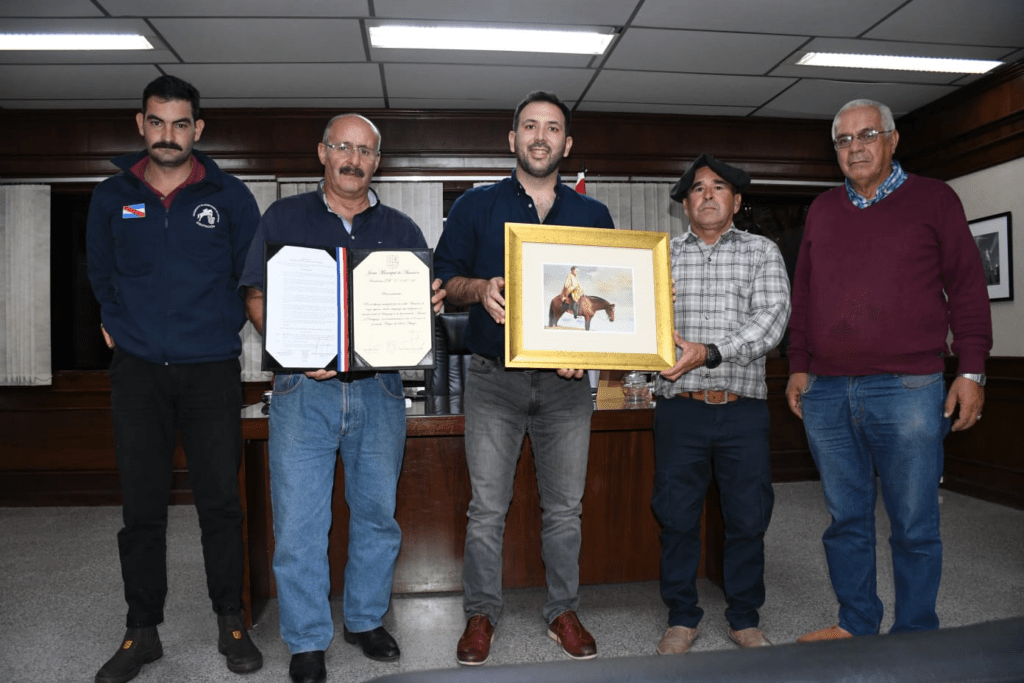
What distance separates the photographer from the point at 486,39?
13.1 feet

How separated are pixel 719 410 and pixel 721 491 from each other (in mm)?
289

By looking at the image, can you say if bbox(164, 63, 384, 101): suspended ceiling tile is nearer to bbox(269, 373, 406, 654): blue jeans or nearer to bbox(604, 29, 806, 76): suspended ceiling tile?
bbox(604, 29, 806, 76): suspended ceiling tile

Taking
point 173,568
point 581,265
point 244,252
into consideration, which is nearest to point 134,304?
point 244,252

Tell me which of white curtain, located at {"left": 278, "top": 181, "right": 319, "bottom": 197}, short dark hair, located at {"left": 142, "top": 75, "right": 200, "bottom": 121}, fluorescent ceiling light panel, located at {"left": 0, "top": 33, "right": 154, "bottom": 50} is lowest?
short dark hair, located at {"left": 142, "top": 75, "right": 200, "bottom": 121}

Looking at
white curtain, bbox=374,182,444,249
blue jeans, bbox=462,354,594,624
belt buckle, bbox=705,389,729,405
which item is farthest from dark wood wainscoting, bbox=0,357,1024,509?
belt buckle, bbox=705,389,729,405

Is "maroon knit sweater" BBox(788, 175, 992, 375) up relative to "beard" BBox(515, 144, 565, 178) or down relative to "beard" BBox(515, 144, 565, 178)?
down

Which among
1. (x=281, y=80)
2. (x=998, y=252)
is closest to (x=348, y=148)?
(x=281, y=80)

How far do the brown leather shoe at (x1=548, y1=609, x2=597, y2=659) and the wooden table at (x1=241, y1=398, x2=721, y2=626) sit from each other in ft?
1.93

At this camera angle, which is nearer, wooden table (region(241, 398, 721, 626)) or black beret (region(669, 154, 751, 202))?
black beret (region(669, 154, 751, 202))

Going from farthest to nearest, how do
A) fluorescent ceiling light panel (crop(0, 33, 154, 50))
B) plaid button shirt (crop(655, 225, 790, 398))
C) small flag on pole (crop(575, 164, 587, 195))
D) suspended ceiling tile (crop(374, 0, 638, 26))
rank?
small flag on pole (crop(575, 164, 587, 195))
fluorescent ceiling light panel (crop(0, 33, 154, 50))
suspended ceiling tile (crop(374, 0, 638, 26))
plaid button shirt (crop(655, 225, 790, 398))

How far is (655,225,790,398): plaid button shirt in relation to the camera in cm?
212

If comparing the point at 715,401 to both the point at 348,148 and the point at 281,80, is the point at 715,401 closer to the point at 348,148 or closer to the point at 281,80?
the point at 348,148

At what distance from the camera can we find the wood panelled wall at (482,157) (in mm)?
4613

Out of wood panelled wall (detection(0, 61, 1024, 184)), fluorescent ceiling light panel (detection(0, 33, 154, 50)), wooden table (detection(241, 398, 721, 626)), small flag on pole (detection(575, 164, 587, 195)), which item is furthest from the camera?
small flag on pole (detection(575, 164, 587, 195))
